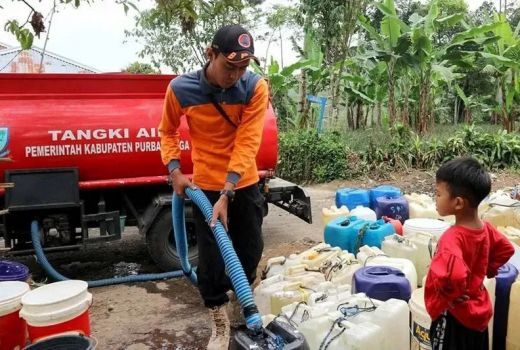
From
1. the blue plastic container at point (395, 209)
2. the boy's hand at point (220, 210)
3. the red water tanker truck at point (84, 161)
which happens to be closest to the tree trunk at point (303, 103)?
the red water tanker truck at point (84, 161)

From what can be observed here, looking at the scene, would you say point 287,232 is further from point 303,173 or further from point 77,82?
point 303,173

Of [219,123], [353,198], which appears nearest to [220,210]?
[219,123]

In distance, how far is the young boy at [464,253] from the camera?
6.22 feet

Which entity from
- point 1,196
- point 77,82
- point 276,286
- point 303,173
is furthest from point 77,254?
point 303,173

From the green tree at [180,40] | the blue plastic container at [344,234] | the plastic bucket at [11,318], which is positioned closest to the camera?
the plastic bucket at [11,318]

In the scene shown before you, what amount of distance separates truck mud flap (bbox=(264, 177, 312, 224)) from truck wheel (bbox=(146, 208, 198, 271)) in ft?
3.19

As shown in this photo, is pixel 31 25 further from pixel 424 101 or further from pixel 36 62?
pixel 36 62

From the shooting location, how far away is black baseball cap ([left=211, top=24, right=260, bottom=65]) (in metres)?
2.47

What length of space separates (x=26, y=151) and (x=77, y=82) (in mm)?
784

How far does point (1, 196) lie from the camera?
4.37 metres

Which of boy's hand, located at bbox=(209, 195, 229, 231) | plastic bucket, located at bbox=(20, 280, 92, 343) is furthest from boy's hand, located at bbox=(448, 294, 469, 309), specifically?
plastic bucket, located at bbox=(20, 280, 92, 343)

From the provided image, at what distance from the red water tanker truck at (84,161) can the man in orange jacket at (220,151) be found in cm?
174

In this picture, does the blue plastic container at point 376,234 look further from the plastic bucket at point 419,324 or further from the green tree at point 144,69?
the green tree at point 144,69

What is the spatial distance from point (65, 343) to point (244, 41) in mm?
1768
